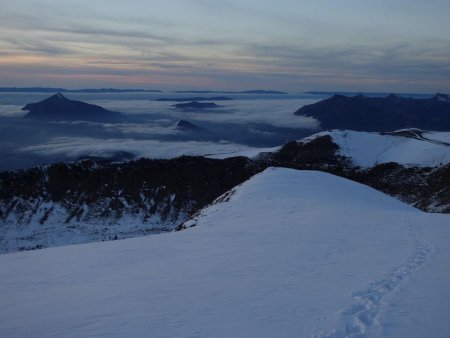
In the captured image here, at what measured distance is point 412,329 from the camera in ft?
22.5

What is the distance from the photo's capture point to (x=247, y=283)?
9.95 m

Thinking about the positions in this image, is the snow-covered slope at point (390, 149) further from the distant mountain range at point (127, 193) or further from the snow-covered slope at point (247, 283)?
the snow-covered slope at point (247, 283)

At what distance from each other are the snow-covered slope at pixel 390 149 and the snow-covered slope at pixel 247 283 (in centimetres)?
5925

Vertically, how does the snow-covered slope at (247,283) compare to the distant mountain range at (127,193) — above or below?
above

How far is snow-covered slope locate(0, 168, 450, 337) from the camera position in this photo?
7.48 m

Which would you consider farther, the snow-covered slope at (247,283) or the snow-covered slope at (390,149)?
the snow-covered slope at (390,149)

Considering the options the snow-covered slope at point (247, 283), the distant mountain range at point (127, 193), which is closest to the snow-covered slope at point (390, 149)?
the distant mountain range at point (127, 193)

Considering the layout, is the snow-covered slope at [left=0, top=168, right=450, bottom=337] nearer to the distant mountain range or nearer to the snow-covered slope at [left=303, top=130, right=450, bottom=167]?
the distant mountain range

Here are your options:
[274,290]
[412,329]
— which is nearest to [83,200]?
[274,290]

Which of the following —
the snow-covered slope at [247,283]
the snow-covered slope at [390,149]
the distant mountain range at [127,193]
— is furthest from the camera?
the snow-covered slope at [390,149]

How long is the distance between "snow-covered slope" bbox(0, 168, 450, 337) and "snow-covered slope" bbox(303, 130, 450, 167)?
5925 centimetres

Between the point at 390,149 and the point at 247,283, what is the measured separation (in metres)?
82.1

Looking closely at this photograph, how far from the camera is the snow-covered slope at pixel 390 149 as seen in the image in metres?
72.6

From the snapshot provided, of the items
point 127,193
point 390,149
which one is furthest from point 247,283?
point 390,149
